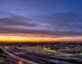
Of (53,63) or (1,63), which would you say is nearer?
(1,63)

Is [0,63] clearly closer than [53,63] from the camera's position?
Yes

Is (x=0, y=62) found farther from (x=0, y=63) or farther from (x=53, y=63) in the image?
(x=53, y=63)

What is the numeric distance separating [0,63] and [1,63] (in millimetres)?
174

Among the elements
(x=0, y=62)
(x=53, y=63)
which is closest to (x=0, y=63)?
(x=0, y=62)

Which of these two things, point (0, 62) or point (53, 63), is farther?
point (53, 63)

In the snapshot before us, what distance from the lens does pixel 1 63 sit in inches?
446

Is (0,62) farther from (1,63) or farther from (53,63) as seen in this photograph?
(53,63)

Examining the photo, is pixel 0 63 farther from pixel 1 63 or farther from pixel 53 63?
pixel 53 63

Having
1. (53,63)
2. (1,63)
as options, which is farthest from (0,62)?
(53,63)

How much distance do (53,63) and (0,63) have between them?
5.85 meters

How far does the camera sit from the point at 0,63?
11.2 meters
